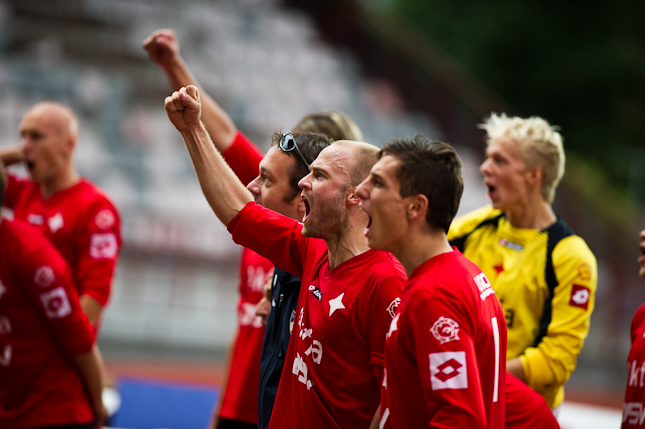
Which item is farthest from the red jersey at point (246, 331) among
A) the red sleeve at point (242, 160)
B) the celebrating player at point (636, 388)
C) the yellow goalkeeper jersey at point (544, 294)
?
the celebrating player at point (636, 388)

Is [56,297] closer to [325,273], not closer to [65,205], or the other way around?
[65,205]

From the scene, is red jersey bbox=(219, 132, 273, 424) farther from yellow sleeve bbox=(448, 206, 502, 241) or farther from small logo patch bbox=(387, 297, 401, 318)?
small logo patch bbox=(387, 297, 401, 318)

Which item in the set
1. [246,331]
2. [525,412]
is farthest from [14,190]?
[525,412]

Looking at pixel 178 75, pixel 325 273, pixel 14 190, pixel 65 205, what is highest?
pixel 178 75

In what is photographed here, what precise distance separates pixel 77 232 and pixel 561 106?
2490 centimetres

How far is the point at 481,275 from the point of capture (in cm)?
249

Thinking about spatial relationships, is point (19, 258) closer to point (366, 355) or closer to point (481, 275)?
point (366, 355)

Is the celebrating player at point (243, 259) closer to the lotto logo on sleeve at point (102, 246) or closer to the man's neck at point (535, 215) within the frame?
the lotto logo on sleeve at point (102, 246)

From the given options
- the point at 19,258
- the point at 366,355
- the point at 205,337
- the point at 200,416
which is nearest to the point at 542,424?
the point at 366,355

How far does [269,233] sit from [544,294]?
1.87 m

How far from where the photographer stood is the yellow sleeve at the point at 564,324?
12.9 ft

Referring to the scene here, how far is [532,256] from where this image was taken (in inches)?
165

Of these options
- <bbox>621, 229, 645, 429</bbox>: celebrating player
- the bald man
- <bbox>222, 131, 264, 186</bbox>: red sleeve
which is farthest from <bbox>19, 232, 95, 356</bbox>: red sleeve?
<bbox>621, 229, 645, 429</bbox>: celebrating player

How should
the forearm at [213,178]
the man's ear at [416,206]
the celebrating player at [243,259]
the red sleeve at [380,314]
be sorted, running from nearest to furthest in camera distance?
the man's ear at [416,206] → the red sleeve at [380,314] → the forearm at [213,178] → the celebrating player at [243,259]
